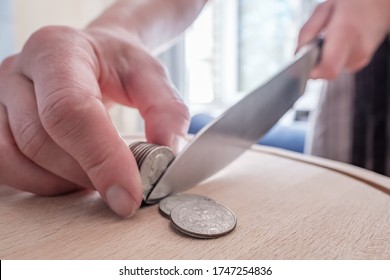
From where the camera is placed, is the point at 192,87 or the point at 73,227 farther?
the point at 192,87

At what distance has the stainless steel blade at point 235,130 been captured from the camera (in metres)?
0.39

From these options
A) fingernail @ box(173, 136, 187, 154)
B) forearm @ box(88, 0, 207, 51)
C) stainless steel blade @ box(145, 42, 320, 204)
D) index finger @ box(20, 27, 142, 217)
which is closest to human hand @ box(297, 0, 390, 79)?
stainless steel blade @ box(145, 42, 320, 204)

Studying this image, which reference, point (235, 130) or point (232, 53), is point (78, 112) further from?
point (232, 53)

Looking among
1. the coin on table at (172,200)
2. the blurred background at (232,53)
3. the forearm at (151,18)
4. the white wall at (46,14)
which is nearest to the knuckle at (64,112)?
the coin on table at (172,200)

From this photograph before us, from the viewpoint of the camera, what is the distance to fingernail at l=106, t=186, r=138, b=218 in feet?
1.05

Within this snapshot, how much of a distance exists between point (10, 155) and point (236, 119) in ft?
0.87

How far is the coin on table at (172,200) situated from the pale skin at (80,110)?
0.09ft

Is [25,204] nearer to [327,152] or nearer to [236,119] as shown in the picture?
[236,119]

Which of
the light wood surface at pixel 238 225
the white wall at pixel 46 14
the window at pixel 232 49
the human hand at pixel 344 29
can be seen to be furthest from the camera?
the window at pixel 232 49

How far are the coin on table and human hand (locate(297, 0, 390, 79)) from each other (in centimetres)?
43

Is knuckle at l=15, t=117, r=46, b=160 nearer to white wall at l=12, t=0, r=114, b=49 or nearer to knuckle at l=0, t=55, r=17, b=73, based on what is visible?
knuckle at l=0, t=55, r=17, b=73

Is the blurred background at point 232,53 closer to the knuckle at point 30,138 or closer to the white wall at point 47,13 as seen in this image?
the white wall at point 47,13

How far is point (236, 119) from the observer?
1.55ft
